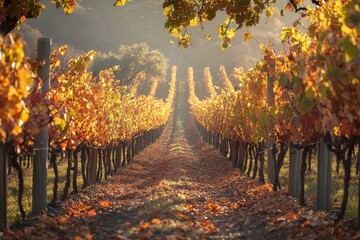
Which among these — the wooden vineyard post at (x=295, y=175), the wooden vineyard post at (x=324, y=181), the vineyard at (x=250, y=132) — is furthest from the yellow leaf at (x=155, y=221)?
the wooden vineyard post at (x=295, y=175)

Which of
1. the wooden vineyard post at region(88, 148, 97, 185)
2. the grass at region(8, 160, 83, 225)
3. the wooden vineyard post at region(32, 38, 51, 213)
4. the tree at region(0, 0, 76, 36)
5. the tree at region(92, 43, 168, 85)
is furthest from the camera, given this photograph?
the tree at region(92, 43, 168, 85)

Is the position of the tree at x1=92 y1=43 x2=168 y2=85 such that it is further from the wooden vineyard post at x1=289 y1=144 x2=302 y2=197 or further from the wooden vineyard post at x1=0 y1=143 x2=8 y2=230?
the wooden vineyard post at x1=0 y1=143 x2=8 y2=230

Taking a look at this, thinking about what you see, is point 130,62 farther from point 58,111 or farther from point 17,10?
point 58,111

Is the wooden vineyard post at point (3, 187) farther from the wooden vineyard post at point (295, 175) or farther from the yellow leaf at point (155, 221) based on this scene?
the wooden vineyard post at point (295, 175)

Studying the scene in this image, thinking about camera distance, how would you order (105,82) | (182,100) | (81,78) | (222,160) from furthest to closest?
(182,100) < (222,160) < (105,82) < (81,78)

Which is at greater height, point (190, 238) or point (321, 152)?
point (321, 152)

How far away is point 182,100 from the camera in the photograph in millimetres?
99875

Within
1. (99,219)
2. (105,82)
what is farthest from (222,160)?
(99,219)

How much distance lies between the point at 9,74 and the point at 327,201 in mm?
6068

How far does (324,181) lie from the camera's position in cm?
945

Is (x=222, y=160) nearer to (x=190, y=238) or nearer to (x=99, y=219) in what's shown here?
(x=99, y=219)

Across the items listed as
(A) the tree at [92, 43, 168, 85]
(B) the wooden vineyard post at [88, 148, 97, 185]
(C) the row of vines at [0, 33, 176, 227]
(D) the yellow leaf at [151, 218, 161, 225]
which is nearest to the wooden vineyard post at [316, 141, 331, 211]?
(D) the yellow leaf at [151, 218, 161, 225]

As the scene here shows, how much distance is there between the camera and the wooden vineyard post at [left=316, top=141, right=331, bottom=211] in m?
9.39

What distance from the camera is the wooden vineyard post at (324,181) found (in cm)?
939
